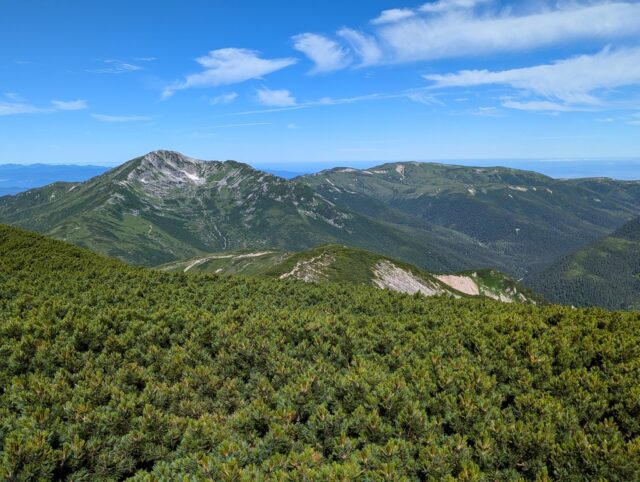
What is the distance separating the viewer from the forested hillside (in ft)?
33.6

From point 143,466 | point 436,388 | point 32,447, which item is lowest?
point 143,466

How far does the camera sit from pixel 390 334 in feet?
65.6

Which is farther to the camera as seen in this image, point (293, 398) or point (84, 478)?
point (293, 398)

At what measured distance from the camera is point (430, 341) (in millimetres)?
19594

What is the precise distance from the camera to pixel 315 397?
13.7 m

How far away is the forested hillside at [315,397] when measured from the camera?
33.6ft

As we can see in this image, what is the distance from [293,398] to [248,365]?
178 inches

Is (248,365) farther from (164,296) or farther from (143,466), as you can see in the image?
(164,296)

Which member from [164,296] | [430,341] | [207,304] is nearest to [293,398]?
[430,341]

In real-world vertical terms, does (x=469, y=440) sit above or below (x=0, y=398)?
→ below

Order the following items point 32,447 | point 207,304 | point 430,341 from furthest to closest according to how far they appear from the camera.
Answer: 1. point 207,304
2. point 430,341
3. point 32,447

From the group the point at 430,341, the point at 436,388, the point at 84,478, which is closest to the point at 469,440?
the point at 436,388

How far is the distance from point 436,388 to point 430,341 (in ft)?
18.3

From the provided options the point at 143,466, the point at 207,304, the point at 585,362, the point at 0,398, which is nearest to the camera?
the point at 143,466
